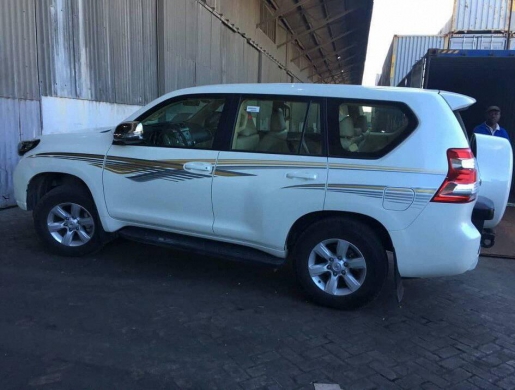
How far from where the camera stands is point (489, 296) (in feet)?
15.2

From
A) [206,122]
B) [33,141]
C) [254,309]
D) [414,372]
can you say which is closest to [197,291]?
[254,309]

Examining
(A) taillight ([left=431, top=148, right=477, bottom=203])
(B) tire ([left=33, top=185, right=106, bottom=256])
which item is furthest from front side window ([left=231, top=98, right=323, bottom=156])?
(B) tire ([left=33, top=185, right=106, bottom=256])

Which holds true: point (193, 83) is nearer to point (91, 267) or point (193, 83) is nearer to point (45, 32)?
point (45, 32)

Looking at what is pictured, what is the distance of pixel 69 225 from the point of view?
5.00 meters

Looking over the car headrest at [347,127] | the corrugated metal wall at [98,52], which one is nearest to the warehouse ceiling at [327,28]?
the corrugated metal wall at [98,52]

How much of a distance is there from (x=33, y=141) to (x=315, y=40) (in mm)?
28876

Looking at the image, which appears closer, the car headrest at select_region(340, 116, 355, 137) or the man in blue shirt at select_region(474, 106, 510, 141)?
the car headrest at select_region(340, 116, 355, 137)

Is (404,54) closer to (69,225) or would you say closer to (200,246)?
(200,246)

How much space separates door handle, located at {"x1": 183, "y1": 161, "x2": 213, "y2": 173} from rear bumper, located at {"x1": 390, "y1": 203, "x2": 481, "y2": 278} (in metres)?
1.74

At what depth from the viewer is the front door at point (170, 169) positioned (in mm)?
4340

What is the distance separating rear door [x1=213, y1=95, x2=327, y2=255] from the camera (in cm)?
397

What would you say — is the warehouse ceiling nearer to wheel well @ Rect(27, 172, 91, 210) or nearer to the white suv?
wheel well @ Rect(27, 172, 91, 210)

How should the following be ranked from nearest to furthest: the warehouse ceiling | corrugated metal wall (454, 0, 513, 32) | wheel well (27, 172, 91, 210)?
wheel well (27, 172, 91, 210)
corrugated metal wall (454, 0, 513, 32)
the warehouse ceiling

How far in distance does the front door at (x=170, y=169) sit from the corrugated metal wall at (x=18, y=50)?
3.78 metres
